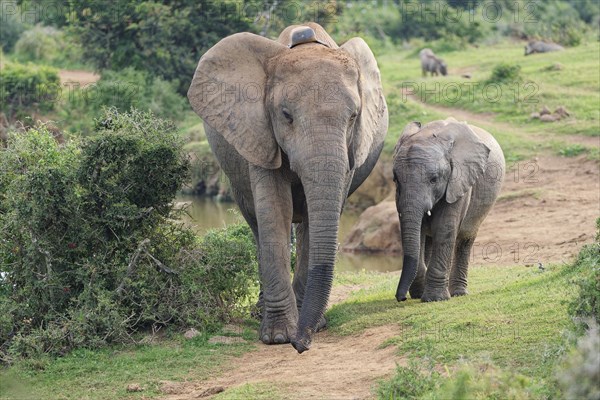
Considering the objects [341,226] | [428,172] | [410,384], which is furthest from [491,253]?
[410,384]

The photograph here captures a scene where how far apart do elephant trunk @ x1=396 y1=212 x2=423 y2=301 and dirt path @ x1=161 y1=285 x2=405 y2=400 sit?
0.77m

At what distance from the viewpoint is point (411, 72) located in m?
32.0

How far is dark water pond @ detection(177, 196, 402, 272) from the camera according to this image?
17.7 meters

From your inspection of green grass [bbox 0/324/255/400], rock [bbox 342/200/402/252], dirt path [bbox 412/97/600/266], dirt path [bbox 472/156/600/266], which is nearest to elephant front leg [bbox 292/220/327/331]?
green grass [bbox 0/324/255/400]

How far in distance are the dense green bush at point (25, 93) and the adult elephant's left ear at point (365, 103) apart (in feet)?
60.1

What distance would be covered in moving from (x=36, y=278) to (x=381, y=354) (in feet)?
10.5

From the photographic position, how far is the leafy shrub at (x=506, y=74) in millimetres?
25859

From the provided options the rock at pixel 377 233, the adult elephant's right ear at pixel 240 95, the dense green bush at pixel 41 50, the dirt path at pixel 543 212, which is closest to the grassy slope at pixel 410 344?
the adult elephant's right ear at pixel 240 95

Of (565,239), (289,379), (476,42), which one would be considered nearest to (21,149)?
(289,379)

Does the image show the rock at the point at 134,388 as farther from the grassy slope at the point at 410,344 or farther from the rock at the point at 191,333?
the rock at the point at 191,333

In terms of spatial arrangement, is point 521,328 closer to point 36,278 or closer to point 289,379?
point 289,379

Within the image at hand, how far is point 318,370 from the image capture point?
326 inches

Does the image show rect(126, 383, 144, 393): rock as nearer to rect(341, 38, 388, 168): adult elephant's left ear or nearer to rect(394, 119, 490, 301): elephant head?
rect(341, 38, 388, 168): adult elephant's left ear

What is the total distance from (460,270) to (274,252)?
9.02 feet
